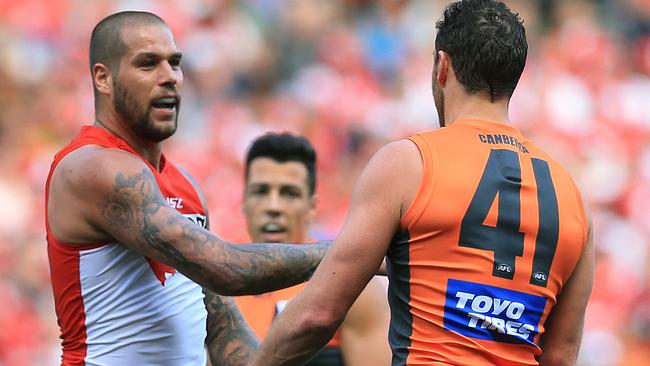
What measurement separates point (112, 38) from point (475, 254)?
1.80 meters

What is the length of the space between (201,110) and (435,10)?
11.4 ft

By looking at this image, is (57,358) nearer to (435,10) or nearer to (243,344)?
(243,344)

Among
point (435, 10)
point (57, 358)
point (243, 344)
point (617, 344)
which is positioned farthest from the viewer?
point (435, 10)

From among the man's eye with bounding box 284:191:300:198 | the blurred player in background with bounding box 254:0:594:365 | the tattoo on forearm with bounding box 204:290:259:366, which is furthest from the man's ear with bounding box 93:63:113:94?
the man's eye with bounding box 284:191:300:198

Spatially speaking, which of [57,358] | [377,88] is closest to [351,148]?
[377,88]

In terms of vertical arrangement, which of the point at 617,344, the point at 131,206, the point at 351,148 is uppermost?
the point at 131,206

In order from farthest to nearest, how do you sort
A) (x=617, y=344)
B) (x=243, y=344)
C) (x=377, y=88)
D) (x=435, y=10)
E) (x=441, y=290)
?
(x=435, y=10)
(x=377, y=88)
(x=617, y=344)
(x=243, y=344)
(x=441, y=290)

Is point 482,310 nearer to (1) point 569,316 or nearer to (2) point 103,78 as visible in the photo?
(1) point 569,316

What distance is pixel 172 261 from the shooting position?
4.45 meters

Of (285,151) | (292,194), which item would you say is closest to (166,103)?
(292,194)

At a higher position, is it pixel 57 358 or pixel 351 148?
pixel 351 148

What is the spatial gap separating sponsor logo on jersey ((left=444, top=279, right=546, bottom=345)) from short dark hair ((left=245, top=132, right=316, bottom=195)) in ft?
11.7

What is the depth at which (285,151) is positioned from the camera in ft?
24.5

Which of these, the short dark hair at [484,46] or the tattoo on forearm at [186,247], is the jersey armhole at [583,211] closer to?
the short dark hair at [484,46]
